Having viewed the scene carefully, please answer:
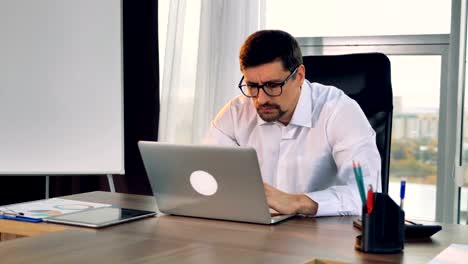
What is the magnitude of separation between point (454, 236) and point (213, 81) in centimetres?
200

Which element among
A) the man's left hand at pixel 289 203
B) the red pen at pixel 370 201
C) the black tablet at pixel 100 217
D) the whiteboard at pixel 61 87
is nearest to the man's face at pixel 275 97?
the man's left hand at pixel 289 203

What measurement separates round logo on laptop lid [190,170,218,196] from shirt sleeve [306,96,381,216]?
0.28 m

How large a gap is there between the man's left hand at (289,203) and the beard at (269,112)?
400 millimetres

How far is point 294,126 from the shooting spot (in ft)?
7.23

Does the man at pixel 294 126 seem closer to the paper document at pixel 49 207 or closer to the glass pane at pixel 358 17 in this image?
the paper document at pixel 49 207

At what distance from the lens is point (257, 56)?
2031mm

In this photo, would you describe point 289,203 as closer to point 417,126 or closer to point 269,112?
point 269,112

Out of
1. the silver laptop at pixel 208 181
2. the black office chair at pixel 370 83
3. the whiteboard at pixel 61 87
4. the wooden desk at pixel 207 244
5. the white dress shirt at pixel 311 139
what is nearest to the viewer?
the wooden desk at pixel 207 244

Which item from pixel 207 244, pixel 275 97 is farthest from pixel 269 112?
pixel 207 244

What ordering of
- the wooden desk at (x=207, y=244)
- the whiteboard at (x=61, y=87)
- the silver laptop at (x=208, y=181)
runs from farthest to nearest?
1. the whiteboard at (x=61, y=87)
2. the silver laptop at (x=208, y=181)
3. the wooden desk at (x=207, y=244)

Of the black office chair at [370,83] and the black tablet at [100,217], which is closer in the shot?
the black tablet at [100,217]

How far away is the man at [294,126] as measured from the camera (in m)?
2.03

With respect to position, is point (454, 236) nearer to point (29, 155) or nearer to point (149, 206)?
point (149, 206)

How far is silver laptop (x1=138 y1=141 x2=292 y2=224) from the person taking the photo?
1572mm
